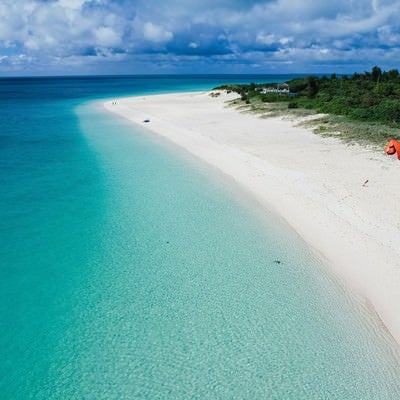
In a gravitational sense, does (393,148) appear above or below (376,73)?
below

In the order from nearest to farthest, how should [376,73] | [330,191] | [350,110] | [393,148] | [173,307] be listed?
[173,307] → [330,191] → [393,148] → [350,110] → [376,73]

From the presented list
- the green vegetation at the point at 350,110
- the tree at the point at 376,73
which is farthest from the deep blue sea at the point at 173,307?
the tree at the point at 376,73

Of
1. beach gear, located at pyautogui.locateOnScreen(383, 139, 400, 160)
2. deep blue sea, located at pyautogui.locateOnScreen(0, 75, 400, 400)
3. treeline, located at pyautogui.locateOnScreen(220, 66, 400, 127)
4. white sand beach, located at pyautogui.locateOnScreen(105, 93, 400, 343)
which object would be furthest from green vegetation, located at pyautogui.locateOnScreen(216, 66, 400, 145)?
deep blue sea, located at pyautogui.locateOnScreen(0, 75, 400, 400)

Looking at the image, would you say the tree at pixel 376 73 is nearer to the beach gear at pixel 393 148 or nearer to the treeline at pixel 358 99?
the treeline at pixel 358 99

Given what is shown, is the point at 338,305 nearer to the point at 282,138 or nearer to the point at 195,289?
the point at 195,289

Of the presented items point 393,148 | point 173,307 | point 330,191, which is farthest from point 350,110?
point 173,307

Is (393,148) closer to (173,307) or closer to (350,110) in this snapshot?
(350,110)
